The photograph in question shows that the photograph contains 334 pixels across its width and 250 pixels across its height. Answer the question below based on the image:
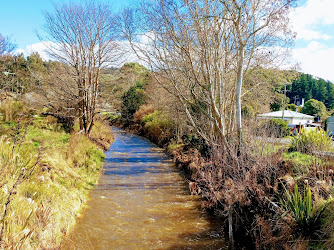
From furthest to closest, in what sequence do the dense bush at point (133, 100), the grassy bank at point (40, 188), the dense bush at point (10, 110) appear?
the dense bush at point (133, 100)
the dense bush at point (10, 110)
the grassy bank at point (40, 188)

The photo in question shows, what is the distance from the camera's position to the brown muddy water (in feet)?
19.0

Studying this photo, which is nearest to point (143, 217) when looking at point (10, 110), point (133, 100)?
point (10, 110)

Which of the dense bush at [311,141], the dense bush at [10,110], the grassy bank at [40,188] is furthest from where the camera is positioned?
the dense bush at [10,110]

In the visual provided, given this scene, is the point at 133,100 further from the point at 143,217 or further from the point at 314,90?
the point at 314,90

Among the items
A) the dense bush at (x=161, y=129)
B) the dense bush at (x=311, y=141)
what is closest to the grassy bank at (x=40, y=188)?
the dense bush at (x=311, y=141)

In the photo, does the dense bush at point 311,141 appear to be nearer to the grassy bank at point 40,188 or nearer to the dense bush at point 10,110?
the grassy bank at point 40,188

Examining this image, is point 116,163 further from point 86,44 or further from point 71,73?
point 86,44

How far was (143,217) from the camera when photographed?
7.11m

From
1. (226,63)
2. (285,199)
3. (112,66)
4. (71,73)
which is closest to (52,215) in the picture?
(285,199)

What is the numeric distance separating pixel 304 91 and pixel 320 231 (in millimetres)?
→ 63487

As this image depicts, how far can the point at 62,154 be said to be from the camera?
10.0 m

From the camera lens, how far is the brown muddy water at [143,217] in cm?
580

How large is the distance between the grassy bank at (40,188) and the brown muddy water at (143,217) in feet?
1.66

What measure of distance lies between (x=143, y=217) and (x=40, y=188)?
9.03 ft
